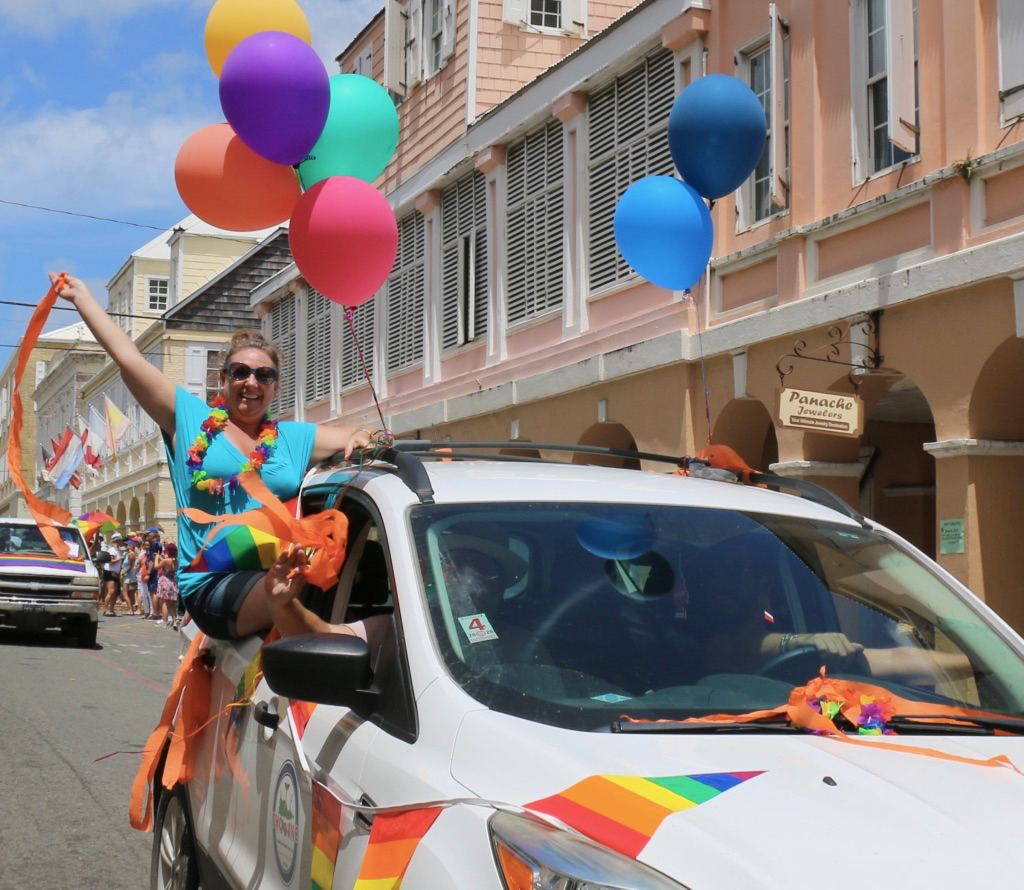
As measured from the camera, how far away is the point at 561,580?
3307mm

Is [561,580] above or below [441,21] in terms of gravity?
below

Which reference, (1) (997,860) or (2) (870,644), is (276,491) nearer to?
(2) (870,644)

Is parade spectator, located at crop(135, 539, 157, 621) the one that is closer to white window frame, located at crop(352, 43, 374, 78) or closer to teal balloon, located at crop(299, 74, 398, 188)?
white window frame, located at crop(352, 43, 374, 78)

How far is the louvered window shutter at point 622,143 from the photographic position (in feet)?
47.6

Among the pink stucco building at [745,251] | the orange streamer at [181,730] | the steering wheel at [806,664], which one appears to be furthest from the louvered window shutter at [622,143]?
the steering wheel at [806,664]

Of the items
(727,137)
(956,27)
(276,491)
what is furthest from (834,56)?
(276,491)

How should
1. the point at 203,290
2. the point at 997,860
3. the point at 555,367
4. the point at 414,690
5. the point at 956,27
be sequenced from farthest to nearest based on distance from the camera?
the point at 203,290
the point at 555,367
the point at 956,27
the point at 414,690
the point at 997,860

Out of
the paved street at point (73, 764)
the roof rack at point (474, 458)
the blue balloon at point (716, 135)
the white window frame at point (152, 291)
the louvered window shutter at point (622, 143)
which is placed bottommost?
the paved street at point (73, 764)

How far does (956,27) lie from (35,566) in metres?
14.6

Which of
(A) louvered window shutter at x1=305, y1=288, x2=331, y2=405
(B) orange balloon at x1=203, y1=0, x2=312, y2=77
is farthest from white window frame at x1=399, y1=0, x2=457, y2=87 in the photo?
(B) orange balloon at x1=203, y1=0, x2=312, y2=77

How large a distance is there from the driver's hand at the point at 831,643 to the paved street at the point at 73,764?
3.65 meters

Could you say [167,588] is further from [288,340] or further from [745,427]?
[745,427]

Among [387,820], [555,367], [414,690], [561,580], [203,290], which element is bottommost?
[387,820]

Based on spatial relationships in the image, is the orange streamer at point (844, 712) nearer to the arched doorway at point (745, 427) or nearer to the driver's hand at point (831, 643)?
the driver's hand at point (831, 643)
